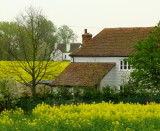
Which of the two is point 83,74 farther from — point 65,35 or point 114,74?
point 65,35

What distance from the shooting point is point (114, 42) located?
53.6 m

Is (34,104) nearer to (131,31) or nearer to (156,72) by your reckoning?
(156,72)

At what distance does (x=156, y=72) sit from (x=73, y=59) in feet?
53.4

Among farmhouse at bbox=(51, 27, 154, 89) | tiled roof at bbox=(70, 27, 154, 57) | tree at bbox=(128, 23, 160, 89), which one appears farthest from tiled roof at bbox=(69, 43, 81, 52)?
tree at bbox=(128, 23, 160, 89)

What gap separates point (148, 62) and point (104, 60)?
13848mm

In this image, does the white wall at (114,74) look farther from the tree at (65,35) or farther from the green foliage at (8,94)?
the tree at (65,35)

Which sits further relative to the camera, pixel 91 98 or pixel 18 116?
pixel 91 98

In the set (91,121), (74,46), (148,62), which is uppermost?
(74,46)

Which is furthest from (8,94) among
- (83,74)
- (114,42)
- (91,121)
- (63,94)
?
(114,42)

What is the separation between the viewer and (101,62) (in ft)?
172

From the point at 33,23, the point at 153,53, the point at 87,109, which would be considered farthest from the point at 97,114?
the point at 33,23

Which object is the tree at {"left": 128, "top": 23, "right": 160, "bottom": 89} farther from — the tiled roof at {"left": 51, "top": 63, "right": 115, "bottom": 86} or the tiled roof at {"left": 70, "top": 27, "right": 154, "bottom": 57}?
the tiled roof at {"left": 70, "top": 27, "right": 154, "bottom": 57}

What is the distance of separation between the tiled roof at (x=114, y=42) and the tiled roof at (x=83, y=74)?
1795mm

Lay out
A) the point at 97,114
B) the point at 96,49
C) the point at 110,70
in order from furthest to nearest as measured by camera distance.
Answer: the point at 96,49 → the point at 110,70 → the point at 97,114
